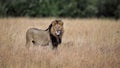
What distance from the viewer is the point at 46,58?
8531 mm

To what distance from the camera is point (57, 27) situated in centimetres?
923

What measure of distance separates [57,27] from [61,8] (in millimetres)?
→ 20051

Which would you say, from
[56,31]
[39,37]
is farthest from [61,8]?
[56,31]

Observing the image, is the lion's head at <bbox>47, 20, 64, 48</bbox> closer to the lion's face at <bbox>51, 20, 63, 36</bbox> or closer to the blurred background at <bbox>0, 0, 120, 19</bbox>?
the lion's face at <bbox>51, 20, 63, 36</bbox>

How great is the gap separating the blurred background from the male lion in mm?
13592

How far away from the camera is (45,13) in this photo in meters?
27.9

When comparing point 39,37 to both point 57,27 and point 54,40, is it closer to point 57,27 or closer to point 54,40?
point 54,40

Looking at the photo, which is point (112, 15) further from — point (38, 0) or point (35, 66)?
point (35, 66)

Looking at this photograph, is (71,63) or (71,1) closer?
(71,63)

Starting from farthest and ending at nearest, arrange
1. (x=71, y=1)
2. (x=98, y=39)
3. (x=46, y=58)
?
(x=71, y=1)
(x=98, y=39)
(x=46, y=58)

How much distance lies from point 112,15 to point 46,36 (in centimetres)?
2255

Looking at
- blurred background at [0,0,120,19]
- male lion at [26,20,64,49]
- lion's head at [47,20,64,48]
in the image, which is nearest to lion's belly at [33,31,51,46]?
male lion at [26,20,64,49]

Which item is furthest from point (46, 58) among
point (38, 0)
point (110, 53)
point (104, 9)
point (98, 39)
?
point (104, 9)

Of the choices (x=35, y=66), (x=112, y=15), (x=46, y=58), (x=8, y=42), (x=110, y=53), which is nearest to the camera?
(x=35, y=66)
